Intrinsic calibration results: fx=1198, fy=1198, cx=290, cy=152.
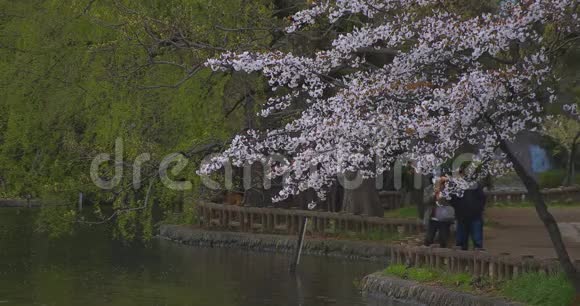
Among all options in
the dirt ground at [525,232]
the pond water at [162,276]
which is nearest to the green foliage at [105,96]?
the pond water at [162,276]

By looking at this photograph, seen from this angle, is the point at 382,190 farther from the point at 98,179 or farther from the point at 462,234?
the point at 462,234

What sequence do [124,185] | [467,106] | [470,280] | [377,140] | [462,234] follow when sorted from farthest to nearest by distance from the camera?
[124,185] → [462,234] → [470,280] → [377,140] → [467,106]

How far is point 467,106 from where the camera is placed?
14.4 meters

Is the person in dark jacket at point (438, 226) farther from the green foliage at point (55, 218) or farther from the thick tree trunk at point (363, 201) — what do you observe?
the thick tree trunk at point (363, 201)

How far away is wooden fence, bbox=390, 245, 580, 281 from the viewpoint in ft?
54.6

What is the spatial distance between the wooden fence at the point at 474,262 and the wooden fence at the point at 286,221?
6824mm

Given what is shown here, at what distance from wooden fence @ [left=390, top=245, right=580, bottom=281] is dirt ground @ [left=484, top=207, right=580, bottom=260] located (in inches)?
34.9

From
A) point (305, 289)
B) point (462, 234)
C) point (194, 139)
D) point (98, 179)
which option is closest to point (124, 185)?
point (98, 179)

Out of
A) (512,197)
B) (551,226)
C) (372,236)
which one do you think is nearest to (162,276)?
(372,236)

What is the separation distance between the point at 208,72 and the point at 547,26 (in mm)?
12517

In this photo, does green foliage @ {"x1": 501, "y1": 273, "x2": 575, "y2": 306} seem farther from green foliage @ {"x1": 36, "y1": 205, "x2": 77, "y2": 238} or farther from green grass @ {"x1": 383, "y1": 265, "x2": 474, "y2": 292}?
green foliage @ {"x1": 36, "y1": 205, "x2": 77, "y2": 238}

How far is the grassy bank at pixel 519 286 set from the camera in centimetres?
1512

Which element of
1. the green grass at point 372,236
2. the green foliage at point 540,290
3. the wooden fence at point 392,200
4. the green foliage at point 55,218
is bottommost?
the green foliage at point 540,290

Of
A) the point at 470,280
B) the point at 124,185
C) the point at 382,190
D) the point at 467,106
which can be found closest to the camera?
the point at 467,106
